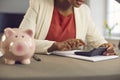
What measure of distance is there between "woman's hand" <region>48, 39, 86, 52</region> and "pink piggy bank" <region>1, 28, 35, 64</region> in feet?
0.90

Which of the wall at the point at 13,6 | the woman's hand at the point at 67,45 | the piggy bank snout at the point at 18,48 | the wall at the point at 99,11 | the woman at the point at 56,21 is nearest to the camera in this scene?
the piggy bank snout at the point at 18,48

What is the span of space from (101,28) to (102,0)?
378 mm

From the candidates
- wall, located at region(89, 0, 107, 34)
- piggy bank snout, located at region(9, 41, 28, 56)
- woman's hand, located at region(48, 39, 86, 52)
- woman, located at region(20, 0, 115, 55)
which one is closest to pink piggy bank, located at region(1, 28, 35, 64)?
piggy bank snout, located at region(9, 41, 28, 56)

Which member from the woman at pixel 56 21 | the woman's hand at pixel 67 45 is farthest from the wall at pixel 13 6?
the woman's hand at pixel 67 45

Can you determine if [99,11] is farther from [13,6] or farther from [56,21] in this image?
[56,21]

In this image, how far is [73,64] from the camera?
0.84m

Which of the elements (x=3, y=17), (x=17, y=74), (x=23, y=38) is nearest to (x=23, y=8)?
(x=3, y=17)

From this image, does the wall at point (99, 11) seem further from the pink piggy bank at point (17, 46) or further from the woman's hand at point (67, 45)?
the pink piggy bank at point (17, 46)

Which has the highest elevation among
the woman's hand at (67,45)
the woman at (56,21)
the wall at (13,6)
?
the wall at (13,6)

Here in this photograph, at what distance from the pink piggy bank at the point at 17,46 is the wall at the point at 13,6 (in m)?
1.82

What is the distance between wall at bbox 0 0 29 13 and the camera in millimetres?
2619

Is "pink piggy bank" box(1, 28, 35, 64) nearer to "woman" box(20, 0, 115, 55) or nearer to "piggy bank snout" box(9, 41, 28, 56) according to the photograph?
"piggy bank snout" box(9, 41, 28, 56)

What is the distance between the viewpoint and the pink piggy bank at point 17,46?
81cm

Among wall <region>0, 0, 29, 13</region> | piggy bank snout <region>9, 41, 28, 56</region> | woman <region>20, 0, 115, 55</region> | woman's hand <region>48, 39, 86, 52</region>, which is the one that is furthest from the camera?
wall <region>0, 0, 29, 13</region>
